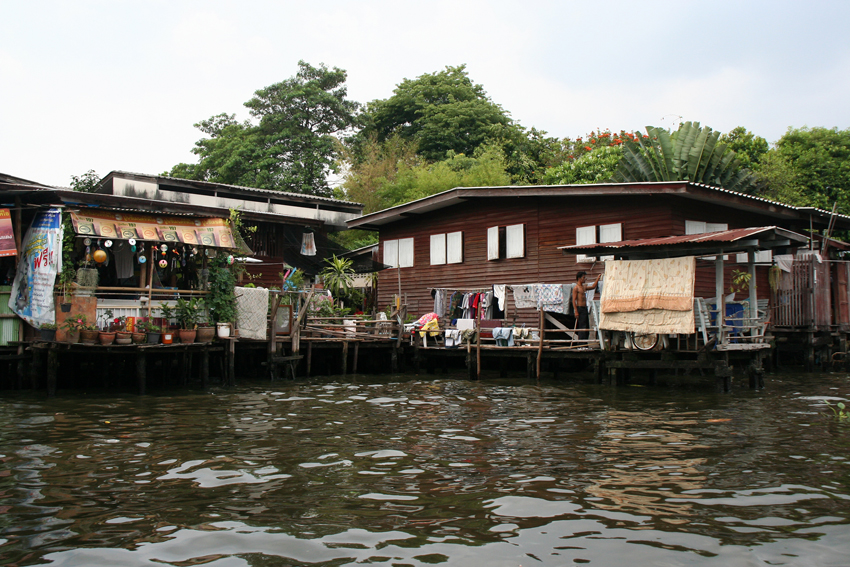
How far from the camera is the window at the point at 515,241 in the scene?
20391 millimetres

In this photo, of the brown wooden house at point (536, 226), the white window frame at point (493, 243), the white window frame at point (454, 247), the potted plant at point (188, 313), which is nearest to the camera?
the potted plant at point (188, 313)

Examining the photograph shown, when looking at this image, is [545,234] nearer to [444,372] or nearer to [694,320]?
[444,372]

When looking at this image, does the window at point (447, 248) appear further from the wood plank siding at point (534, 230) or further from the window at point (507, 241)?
the window at point (507, 241)

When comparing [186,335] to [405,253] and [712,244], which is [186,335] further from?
[712,244]

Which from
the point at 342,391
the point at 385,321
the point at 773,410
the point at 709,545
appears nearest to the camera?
the point at 709,545

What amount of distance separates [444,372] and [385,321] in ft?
7.12

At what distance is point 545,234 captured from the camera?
19.9 m

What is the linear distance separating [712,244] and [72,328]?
486 inches

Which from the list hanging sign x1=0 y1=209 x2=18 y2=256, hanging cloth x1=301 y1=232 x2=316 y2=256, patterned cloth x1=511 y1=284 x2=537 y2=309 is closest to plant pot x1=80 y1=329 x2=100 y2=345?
hanging sign x1=0 y1=209 x2=18 y2=256

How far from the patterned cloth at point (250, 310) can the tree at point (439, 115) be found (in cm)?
2314

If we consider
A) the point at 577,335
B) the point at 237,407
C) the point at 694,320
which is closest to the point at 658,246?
the point at 694,320

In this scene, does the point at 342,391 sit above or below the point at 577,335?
below

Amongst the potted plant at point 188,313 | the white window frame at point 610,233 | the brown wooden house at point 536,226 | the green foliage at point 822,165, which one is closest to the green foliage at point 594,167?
the green foliage at point 822,165

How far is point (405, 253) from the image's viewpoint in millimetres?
23953
